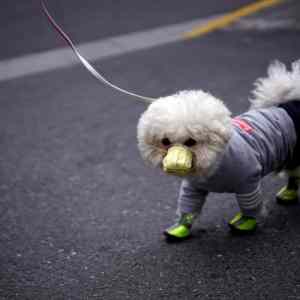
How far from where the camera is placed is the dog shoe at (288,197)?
3.30 metres

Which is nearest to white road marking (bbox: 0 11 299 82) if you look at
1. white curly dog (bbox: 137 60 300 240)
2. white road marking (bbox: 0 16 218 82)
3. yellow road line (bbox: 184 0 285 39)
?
white road marking (bbox: 0 16 218 82)

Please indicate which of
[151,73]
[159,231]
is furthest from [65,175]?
[151,73]

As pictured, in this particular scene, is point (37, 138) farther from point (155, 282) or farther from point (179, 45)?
point (179, 45)

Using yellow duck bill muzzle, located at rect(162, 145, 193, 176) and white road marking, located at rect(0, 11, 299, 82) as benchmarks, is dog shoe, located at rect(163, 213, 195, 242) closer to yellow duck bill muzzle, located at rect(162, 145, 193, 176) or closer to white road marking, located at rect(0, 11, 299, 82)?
yellow duck bill muzzle, located at rect(162, 145, 193, 176)

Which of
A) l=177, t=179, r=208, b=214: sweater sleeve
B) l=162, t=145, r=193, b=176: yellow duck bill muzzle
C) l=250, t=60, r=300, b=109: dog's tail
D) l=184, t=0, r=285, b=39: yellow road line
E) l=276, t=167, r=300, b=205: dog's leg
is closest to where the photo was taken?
l=162, t=145, r=193, b=176: yellow duck bill muzzle

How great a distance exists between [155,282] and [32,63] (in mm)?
4441

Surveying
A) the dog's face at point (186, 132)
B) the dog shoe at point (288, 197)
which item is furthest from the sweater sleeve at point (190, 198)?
the dog shoe at point (288, 197)

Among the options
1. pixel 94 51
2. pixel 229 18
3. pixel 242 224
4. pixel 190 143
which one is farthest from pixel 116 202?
pixel 229 18

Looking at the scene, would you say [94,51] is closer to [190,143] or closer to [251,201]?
[251,201]

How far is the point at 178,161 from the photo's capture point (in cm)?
239

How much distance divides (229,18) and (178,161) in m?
6.28

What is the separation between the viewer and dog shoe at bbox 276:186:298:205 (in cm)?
330

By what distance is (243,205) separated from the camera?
2861mm

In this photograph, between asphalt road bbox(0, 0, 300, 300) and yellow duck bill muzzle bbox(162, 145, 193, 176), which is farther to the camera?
asphalt road bbox(0, 0, 300, 300)
